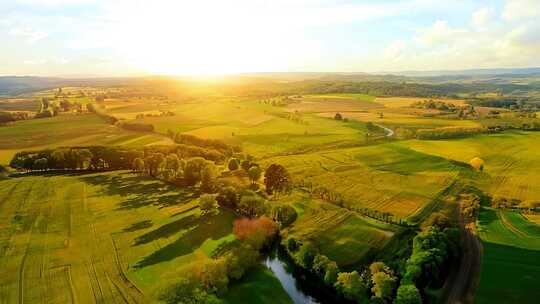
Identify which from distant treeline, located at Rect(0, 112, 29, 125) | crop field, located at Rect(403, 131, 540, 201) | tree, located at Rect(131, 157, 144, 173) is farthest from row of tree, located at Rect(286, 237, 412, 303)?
distant treeline, located at Rect(0, 112, 29, 125)

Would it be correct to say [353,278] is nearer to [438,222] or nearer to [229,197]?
[438,222]

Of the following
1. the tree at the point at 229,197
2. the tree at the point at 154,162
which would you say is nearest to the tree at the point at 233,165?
the tree at the point at 154,162

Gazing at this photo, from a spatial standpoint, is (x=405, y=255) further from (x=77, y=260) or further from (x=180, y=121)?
(x=180, y=121)

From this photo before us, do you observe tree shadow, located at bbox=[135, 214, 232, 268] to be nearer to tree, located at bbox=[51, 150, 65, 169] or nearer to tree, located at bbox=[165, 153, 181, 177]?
tree, located at bbox=[165, 153, 181, 177]

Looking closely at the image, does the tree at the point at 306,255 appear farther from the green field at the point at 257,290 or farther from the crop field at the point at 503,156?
the crop field at the point at 503,156

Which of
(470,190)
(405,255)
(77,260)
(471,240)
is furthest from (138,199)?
(470,190)
